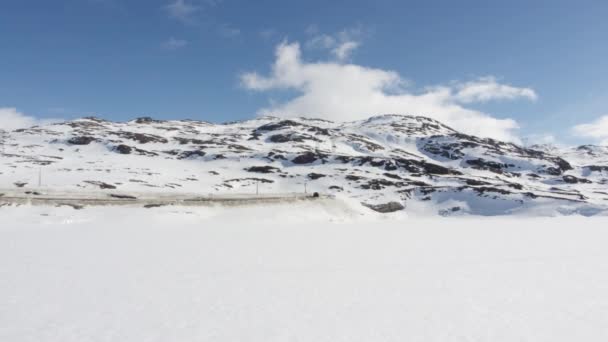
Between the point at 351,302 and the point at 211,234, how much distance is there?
22.1 m

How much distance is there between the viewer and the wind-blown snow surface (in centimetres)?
1322

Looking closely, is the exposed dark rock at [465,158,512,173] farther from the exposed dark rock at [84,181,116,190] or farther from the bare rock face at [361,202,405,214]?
the exposed dark rock at [84,181,116,190]

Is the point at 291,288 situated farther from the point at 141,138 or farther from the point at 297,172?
the point at 141,138

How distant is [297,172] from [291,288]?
4227 inches

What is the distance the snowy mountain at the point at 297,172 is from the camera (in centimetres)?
8598

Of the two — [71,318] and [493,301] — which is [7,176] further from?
[493,301]

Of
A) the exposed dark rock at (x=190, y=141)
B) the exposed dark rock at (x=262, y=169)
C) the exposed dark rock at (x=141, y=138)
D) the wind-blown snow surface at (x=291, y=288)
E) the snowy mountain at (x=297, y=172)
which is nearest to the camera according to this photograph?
the wind-blown snow surface at (x=291, y=288)

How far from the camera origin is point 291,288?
1831 cm

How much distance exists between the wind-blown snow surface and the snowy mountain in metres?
42.1

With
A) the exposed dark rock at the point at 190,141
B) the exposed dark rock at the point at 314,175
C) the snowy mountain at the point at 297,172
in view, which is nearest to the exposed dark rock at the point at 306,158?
the snowy mountain at the point at 297,172

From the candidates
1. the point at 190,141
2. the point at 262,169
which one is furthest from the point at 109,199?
the point at 190,141

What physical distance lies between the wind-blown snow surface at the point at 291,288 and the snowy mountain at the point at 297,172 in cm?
4210

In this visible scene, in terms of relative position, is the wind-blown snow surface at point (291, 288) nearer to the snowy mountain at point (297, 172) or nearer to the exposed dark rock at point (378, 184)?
the snowy mountain at point (297, 172)

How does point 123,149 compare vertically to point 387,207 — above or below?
above
